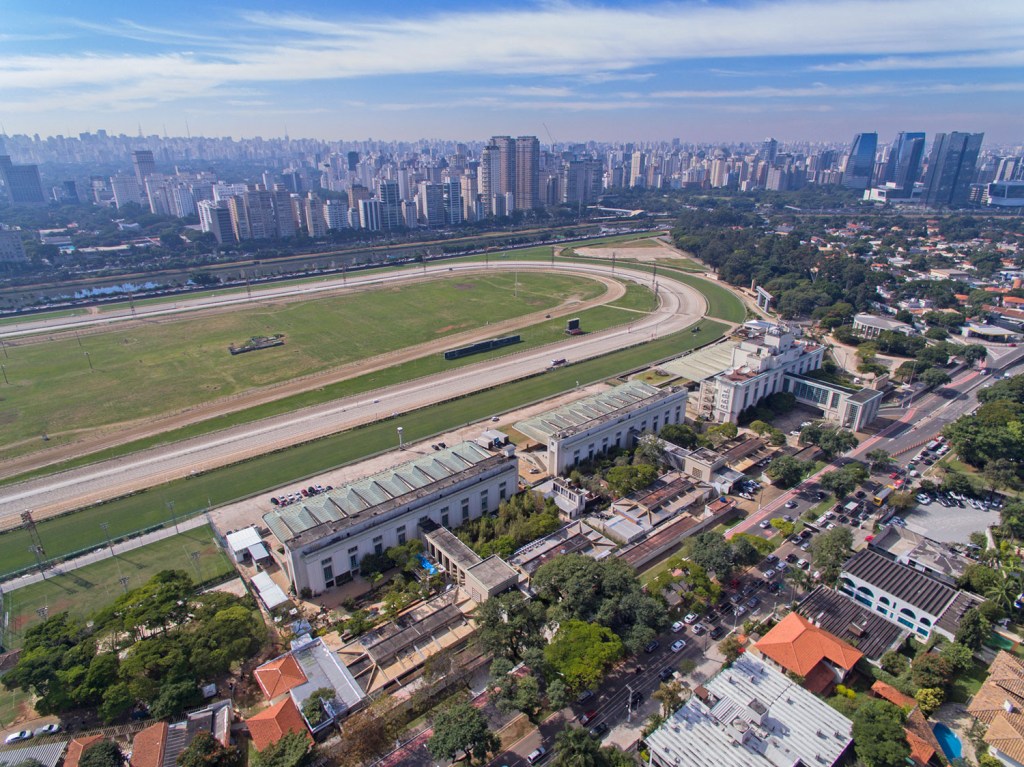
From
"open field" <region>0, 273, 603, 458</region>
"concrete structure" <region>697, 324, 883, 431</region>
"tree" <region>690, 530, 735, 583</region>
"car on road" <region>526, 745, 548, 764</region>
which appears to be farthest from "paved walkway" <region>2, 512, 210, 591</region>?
"concrete structure" <region>697, 324, 883, 431</region>

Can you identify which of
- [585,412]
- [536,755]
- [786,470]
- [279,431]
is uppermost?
[585,412]

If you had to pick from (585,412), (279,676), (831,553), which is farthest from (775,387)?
(279,676)

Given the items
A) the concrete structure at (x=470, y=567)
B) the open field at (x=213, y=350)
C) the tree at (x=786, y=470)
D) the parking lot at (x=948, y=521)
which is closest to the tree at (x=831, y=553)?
the tree at (x=786, y=470)

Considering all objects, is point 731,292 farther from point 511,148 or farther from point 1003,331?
point 511,148

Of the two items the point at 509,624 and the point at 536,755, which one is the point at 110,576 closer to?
the point at 509,624

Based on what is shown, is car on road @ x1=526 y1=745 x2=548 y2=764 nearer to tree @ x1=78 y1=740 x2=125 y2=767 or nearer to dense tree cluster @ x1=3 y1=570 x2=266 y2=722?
dense tree cluster @ x1=3 y1=570 x2=266 y2=722

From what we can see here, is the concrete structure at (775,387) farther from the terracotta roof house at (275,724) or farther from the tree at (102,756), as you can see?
the tree at (102,756)

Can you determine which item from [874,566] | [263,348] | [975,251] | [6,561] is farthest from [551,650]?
[975,251]
